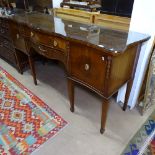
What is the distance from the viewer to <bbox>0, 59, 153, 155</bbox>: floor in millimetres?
1300

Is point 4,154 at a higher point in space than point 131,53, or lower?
lower

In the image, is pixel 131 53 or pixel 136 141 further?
pixel 136 141

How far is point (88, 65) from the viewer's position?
1173 millimetres

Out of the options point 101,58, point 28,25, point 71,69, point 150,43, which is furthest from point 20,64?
point 150,43

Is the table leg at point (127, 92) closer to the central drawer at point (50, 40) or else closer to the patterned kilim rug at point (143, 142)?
the patterned kilim rug at point (143, 142)

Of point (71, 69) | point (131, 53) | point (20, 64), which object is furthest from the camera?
point (20, 64)

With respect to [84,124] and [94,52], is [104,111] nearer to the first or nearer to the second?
[84,124]

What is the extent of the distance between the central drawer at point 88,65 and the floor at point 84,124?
0.47 meters

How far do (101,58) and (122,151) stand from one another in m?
0.78

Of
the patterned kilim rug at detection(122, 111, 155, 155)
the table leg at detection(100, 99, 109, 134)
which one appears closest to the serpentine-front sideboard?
the table leg at detection(100, 99, 109, 134)

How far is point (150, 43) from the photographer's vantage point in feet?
4.33

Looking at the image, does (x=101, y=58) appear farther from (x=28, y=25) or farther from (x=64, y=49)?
(x=28, y=25)

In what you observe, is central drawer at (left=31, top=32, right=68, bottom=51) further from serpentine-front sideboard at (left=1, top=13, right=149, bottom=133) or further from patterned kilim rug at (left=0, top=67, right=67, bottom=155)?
patterned kilim rug at (left=0, top=67, right=67, bottom=155)

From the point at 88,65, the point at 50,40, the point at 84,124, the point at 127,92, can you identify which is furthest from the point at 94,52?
the point at 84,124
